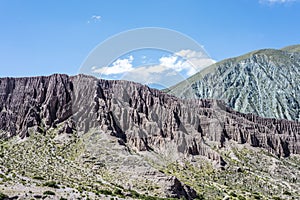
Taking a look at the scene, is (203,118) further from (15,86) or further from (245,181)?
(15,86)

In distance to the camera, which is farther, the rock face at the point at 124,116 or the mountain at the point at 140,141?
the rock face at the point at 124,116

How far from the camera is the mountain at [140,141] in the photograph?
A: 109m

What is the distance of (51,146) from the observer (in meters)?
126

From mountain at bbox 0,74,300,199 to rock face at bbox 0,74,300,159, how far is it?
1.32 feet

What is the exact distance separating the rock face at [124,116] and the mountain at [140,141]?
0.40 meters

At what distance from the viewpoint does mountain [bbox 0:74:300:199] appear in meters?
109

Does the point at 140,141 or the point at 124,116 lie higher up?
the point at 124,116

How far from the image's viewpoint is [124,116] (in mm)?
156750

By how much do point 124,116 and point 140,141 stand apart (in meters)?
17.1

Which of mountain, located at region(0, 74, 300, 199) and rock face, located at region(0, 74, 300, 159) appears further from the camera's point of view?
rock face, located at region(0, 74, 300, 159)

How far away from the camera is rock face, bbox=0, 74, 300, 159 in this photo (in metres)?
145

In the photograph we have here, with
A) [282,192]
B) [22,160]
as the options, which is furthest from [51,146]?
[282,192]

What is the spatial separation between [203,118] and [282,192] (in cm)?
5583

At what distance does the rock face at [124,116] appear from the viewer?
145 metres
